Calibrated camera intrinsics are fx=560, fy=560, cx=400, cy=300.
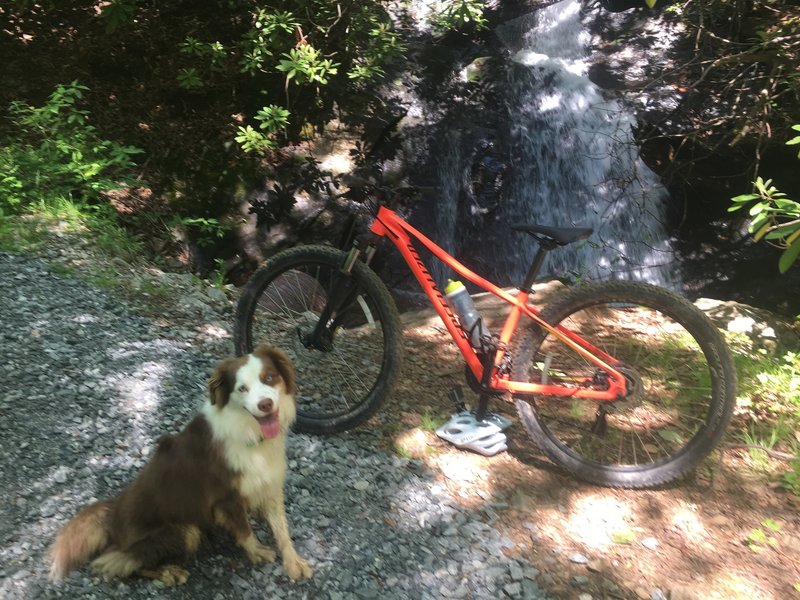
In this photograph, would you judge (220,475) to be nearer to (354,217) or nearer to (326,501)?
(326,501)

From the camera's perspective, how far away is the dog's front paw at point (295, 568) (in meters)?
2.31

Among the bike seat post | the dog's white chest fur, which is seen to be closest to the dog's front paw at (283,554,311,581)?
the dog's white chest fur

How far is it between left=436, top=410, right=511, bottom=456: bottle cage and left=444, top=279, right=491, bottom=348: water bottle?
0.50 m

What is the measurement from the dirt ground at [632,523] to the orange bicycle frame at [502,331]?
1.54 feet

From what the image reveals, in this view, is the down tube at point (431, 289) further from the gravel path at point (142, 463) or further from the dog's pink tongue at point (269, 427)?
the dog's pink tongue at point (269, 427)

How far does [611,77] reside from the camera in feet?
27.7

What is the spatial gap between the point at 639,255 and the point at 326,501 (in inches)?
238

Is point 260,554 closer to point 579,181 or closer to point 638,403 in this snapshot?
point 638,403

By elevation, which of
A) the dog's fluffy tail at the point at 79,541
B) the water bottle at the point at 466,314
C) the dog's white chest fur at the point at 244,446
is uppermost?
the water bottle at the point at 466,314

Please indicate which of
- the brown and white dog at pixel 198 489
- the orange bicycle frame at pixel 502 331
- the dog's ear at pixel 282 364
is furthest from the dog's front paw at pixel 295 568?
the orange bicycle frame at pixel 502 331

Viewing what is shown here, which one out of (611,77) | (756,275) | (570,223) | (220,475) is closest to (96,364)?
(220,475)

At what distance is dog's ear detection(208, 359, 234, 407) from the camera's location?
2.21 m

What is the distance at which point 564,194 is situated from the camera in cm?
774

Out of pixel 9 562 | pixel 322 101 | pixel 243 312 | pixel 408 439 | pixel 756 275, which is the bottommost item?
pixel 9 562
